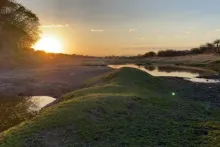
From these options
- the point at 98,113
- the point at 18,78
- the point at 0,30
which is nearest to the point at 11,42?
the point at 0,30

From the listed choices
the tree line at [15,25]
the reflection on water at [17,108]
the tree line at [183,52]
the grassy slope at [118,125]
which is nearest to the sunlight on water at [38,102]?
the reflection on water at [17,108]

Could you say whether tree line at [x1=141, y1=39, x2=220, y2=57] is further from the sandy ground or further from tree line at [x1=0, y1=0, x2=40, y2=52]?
the sandy ground

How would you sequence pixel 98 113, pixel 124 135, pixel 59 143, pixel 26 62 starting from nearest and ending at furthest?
pixel 59 143, pixel 124 135, pixel 98 113, pixel 26 62

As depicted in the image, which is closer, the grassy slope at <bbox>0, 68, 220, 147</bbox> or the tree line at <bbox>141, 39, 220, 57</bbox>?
the grassy slope at <bbox>0, 68, 220, 147</bbox>

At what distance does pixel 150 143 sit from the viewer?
48.3ft

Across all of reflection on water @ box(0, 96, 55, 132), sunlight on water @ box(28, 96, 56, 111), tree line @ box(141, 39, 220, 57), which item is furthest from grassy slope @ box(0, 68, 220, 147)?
tree line @ box(141, 39, 220, 57)

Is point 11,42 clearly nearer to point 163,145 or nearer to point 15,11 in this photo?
point 15,11

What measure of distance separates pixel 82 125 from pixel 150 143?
3.66m

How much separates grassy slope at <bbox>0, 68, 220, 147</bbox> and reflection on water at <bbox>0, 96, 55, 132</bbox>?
603 centimetres

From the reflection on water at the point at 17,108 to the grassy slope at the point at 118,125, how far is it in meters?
6.03

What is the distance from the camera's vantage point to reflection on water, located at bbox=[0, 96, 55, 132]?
2377cm

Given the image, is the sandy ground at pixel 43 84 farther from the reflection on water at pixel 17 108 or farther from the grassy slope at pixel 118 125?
the grassy slope at pixel 118 125

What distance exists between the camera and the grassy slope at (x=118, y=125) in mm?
14758

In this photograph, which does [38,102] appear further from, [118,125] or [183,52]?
[183,52]
